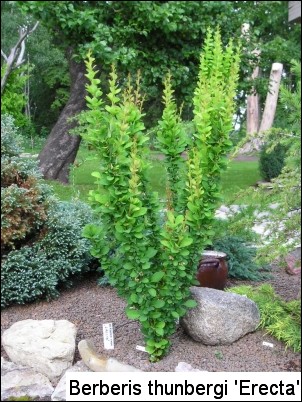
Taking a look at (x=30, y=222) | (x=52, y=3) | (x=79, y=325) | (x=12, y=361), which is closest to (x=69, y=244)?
(x=30, y=222)

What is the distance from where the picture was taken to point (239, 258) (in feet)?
16.3

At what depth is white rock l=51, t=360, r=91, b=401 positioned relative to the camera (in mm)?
2954

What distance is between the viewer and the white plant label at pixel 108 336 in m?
3.40

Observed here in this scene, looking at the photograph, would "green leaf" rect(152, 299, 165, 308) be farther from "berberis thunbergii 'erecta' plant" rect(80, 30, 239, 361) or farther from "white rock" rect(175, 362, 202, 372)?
"white rock" rect(175, 362, 202, 372)

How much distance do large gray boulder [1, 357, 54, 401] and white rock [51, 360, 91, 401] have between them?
38 millimetres

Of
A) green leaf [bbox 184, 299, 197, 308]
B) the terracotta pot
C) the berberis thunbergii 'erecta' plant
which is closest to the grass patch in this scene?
the terracotta pot

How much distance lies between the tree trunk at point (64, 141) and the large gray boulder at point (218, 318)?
18.7 ft

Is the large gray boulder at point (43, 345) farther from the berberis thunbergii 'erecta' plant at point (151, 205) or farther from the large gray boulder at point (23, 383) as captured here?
the berberis thunbergii 'erecta' plant at point (151, 205)

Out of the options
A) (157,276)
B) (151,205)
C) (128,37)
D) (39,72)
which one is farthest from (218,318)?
(39,72)

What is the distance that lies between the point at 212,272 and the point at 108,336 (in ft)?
3.91

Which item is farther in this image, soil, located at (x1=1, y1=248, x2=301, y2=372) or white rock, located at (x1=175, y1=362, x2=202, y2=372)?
soil, located at (x1=1, y1=248, x2=301, y2=372)

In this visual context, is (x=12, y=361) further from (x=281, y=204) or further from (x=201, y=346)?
(x=281, y=204)

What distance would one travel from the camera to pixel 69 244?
166 inches

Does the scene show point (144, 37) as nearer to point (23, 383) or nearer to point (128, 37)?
point (128, 37)
